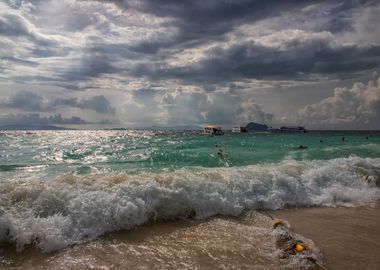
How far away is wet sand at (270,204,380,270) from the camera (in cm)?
682

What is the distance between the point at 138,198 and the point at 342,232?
6486mm

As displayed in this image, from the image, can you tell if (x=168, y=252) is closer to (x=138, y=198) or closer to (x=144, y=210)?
(x=144, y=210)

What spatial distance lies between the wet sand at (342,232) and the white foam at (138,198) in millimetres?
1137

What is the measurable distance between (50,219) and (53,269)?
7.36 ft

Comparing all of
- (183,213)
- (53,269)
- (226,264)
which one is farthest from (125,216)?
(226,264)

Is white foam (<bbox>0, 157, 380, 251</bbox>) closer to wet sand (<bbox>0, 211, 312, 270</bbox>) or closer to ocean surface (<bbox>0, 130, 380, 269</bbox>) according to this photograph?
ocean surface (<bbox>0, 130, 380, 269</bbox>)

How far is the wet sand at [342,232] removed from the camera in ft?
22.4

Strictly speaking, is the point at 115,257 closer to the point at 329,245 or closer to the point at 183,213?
the point at 183,213

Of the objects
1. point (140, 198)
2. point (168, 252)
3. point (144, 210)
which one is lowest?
point (168, 252)

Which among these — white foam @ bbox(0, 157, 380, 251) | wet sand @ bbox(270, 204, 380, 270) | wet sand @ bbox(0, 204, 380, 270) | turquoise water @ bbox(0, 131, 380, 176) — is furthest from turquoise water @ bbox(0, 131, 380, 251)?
turquoise water @ bbox(0, 131, 380, 176)

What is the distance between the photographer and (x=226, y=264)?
6.42 m

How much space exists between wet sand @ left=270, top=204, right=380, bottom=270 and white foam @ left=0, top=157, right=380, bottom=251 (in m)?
1.14

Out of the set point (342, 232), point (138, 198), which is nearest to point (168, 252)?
point (138, 198)

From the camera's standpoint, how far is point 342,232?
27.9 feet
